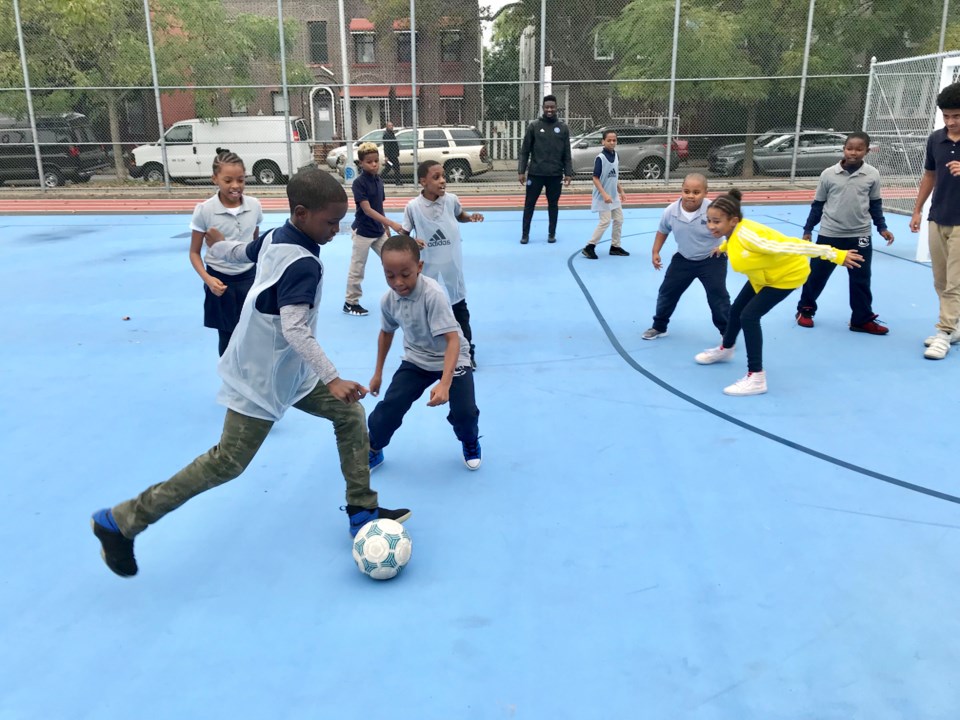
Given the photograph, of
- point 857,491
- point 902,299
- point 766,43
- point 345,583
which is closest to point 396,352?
point 345,583

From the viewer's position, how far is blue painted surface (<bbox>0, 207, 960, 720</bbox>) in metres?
2.70

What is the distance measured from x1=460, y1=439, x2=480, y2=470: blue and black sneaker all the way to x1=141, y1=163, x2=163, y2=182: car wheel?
17.0 meters

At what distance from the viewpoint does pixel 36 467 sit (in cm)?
434

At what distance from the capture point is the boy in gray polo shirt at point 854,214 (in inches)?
256

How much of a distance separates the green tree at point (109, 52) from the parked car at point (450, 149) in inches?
151

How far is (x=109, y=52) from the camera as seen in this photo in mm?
17516

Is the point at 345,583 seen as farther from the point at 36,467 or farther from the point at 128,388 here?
the point at 128,388

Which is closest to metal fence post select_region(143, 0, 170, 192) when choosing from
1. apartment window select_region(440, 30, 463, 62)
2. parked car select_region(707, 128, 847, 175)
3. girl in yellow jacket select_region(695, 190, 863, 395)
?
apartment window select_region(440, 30, 463, 62)

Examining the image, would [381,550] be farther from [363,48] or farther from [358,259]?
[363,48]

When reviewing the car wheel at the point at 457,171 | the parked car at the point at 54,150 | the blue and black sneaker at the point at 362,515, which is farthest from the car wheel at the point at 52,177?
the blue and black sneaker at the point at 362,515

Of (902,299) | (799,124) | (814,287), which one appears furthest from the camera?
(799,124)

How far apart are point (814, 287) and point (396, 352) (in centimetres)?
379

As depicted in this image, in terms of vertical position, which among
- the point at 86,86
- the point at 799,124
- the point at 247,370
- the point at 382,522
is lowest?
the point at 382,522

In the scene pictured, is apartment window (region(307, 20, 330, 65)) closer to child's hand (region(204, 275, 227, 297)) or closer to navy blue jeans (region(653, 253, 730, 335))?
navy blue jeans (region(653, 253, 730, 335))
